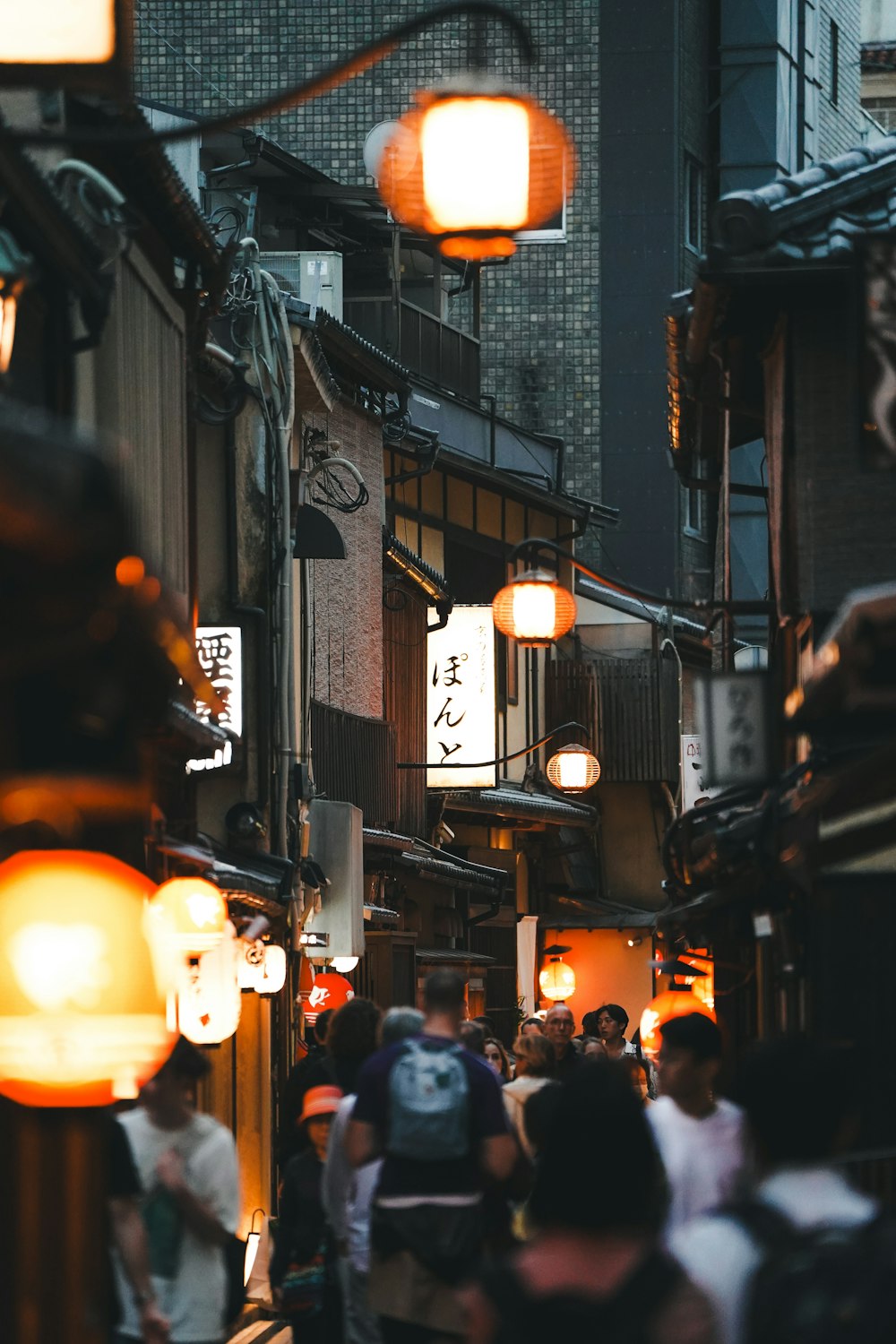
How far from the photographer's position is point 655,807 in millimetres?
48250

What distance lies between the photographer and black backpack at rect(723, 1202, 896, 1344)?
5004 mm

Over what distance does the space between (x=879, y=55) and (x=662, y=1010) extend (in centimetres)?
4156

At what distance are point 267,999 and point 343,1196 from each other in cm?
1277

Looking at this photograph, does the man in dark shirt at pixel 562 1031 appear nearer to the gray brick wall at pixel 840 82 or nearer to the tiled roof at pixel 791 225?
the tiled roof at pixel 791 225

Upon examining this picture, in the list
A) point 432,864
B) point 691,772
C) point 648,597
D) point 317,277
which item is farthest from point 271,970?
point 691,772

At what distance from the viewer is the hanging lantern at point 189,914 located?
1514cm

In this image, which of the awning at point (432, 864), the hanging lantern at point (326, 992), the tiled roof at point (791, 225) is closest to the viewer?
the tiled roof at point (791, 225)

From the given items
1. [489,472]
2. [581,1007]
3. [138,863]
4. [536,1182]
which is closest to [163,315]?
[138,863]

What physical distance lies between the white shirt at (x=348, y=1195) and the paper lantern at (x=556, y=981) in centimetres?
2877

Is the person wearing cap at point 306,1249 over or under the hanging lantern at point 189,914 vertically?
under

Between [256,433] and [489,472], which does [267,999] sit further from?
[489,472]

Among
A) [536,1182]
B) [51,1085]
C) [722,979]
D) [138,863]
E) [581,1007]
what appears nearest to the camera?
[536,1182]

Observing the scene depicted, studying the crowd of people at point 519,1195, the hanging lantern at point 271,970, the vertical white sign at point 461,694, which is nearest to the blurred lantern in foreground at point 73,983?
the crowd of people at point 519,1195

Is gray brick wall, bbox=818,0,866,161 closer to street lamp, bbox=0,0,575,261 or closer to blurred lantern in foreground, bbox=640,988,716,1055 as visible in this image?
blurred lantern in foreground, bbox=640,988,716,1055
